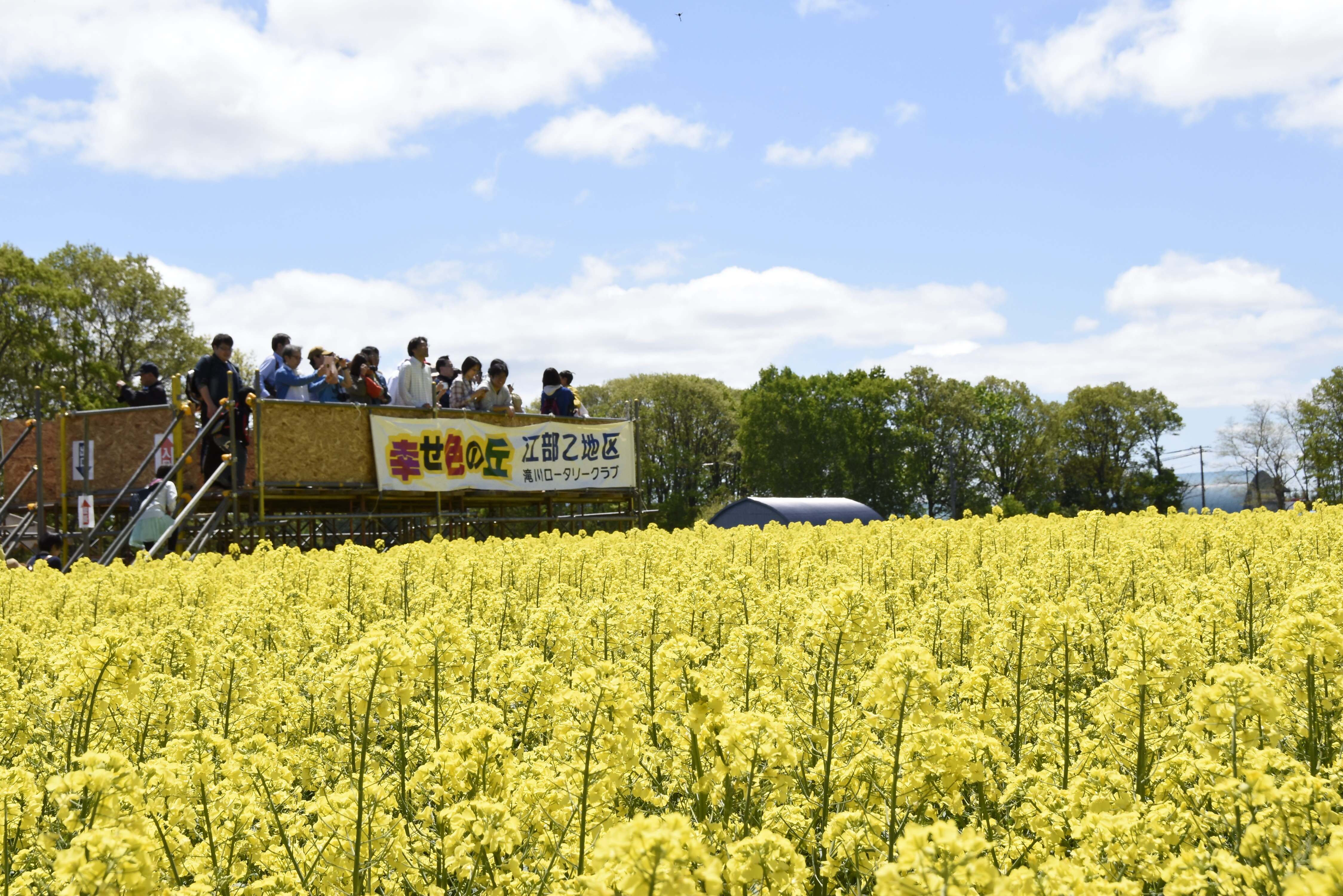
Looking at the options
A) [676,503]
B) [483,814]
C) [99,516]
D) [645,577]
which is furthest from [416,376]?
[676,503]

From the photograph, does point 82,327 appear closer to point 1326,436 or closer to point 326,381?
point 326,381

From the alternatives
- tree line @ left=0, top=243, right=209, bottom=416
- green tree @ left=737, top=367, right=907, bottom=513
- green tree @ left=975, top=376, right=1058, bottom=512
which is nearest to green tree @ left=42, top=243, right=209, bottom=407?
tree line @ left=0, top=243, right=209, bottom=416

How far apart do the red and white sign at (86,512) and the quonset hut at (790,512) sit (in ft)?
47.6

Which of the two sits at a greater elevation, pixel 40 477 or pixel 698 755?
pixel 40 477

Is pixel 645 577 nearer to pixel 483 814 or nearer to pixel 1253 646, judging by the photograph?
pixel 1253 646

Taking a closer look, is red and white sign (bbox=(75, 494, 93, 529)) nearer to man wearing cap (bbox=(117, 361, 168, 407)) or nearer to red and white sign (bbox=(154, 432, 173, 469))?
red and white sign (bbox=(154, 432, 173, 469))

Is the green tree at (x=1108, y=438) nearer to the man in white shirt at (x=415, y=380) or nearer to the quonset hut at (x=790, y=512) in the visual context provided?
the quonset hut at (x=790, y=512)

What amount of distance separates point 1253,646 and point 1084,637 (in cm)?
161

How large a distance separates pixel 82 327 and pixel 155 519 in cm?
3215

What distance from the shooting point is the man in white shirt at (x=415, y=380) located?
1662 centimetres

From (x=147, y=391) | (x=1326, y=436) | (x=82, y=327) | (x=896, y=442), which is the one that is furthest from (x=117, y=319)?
(x=1326, y=436)

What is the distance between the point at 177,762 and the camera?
Answer: 3.60 meters

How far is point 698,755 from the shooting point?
3.36m

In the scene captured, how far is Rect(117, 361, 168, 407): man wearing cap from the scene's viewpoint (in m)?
17.0
